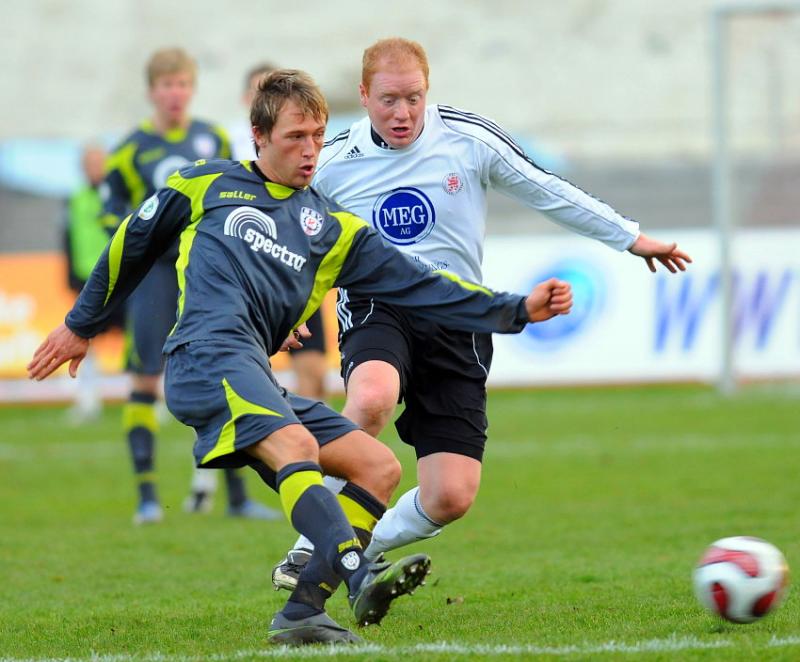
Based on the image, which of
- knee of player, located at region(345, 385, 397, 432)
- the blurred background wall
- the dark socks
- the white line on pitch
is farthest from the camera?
the blurred background wall

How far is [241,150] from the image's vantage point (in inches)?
379

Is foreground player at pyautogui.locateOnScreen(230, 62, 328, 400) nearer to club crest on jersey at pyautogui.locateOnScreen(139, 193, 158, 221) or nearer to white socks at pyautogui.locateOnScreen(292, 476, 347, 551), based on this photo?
white socks at pyautogui.locateOnScreen(292, 476, 347, 551)

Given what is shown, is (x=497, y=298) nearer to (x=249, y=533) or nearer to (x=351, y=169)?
(x=351, y=169)

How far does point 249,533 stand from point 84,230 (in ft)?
25.6

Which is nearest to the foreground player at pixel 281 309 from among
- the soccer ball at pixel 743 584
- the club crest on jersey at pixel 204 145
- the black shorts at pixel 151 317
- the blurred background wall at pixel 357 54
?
the soccer ball at pixel 743 584

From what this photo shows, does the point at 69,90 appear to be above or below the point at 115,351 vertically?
above

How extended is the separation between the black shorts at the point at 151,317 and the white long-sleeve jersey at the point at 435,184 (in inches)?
87.7

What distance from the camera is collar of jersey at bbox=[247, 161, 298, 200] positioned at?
4.89 metres

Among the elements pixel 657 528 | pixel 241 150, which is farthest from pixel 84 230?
pixel 657 528

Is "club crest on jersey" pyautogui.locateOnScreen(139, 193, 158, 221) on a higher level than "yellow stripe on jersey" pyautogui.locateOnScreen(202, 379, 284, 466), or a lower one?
higher

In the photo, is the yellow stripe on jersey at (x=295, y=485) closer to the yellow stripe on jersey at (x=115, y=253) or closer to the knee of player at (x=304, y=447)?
the knee of player at (x=304, y=447)

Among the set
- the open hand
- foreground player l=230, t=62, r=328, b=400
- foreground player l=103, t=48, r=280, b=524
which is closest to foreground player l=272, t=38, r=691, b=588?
the open hand

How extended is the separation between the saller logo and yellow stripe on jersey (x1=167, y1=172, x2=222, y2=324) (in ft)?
0.46

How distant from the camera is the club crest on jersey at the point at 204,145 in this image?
887 cm
